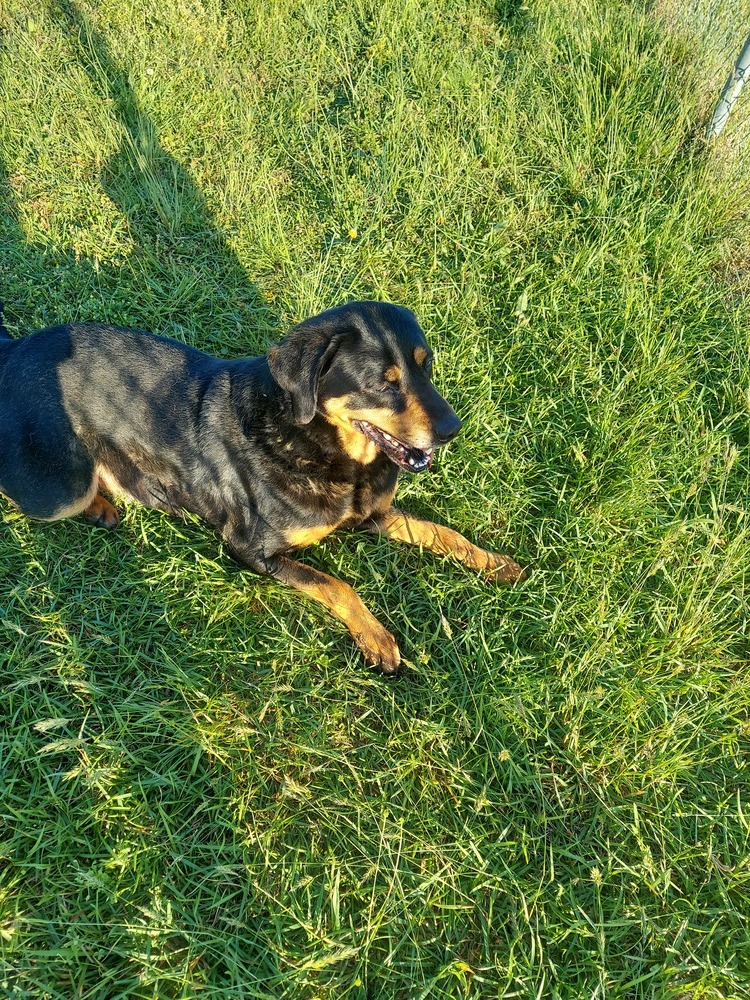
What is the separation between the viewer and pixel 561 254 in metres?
3.84

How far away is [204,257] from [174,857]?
142 inches

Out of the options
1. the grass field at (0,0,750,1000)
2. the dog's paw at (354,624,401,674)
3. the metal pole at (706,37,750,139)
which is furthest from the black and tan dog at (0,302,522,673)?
the metal pole at (706,37,750,139)

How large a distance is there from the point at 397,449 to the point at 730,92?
11.0 ft

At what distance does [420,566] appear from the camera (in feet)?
9.53

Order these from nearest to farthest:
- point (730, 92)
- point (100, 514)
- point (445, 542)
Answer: point (445, 542)
point (100, 514)
point (730, 92)

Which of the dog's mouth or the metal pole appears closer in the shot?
the dog's mouth

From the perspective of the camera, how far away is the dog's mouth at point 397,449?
8.73 ft

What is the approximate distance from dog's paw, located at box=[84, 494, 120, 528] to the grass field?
5.3 inches

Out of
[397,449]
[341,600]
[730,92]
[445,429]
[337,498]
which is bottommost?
[341,600]

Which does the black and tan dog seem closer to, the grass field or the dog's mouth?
the dog's mouth

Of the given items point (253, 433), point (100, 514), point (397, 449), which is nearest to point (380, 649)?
point (397, 449)

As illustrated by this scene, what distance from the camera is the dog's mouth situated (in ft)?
8.73

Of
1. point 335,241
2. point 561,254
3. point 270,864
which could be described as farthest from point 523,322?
point 270,864

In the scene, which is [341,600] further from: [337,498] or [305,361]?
[305,361]
